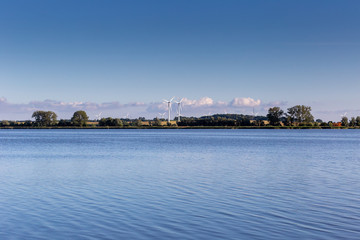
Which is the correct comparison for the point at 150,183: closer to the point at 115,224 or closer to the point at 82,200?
the point at 82,200

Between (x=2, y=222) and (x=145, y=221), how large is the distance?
444 centimetres

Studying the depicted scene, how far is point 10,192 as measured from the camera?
18.3 metres

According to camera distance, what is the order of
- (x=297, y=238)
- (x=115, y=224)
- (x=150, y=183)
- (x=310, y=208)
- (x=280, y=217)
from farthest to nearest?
(x=150, y=183), (x=310, y=208), (x=280, y=217), (x=115, y=224), (x=297, y=238)

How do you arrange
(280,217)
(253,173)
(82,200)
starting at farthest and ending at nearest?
(253,173)
(82,200)
(280,217)

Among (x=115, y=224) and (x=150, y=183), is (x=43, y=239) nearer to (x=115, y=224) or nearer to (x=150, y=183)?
(x=115, y=224)

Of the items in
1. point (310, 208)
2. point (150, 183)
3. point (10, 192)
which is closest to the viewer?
point (310, 208)

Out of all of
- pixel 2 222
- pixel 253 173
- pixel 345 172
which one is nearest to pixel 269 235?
pixel 2 222

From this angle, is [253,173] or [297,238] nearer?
[297,238]

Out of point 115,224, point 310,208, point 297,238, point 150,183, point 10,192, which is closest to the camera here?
point 297,238

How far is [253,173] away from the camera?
2544 centimetres

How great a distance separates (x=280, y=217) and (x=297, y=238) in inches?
97.7

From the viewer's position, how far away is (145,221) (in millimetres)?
12719

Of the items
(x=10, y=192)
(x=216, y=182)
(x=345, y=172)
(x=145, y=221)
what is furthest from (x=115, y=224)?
(x=345, y=172)

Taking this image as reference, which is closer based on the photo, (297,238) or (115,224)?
(297,238)
